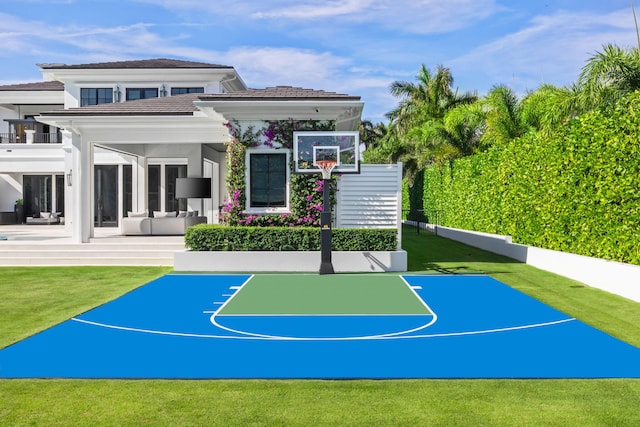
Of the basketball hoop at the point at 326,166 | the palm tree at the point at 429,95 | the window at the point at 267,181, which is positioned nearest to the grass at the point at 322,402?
the basketball hoop at the point at 326,166

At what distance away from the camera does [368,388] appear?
6156mm

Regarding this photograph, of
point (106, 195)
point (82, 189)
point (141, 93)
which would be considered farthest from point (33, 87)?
point (82, 189)

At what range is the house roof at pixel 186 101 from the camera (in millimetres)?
17453

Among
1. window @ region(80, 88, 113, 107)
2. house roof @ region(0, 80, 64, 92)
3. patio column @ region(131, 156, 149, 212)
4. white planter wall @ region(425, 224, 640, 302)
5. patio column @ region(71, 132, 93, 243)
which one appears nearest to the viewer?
white planter wall @ region(425, 224, 640, 302)

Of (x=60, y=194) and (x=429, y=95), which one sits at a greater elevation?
(x=429, y=95)

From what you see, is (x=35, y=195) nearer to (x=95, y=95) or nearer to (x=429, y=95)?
(x=95, y=95)

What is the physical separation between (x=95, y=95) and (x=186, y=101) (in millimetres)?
10031

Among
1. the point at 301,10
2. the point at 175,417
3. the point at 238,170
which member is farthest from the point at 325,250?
the point at 175,417

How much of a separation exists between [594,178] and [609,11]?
362 inches

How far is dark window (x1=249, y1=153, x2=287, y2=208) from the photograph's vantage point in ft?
61.1

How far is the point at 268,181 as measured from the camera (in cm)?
1867

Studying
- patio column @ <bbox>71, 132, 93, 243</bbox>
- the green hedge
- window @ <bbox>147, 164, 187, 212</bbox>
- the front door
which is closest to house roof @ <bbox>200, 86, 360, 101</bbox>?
the green hedge

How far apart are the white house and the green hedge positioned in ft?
11.7

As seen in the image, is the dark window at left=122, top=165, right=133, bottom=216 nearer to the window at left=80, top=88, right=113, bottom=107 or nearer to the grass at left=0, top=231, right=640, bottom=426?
the window at left=80, top=88, right=113, bottom=107
